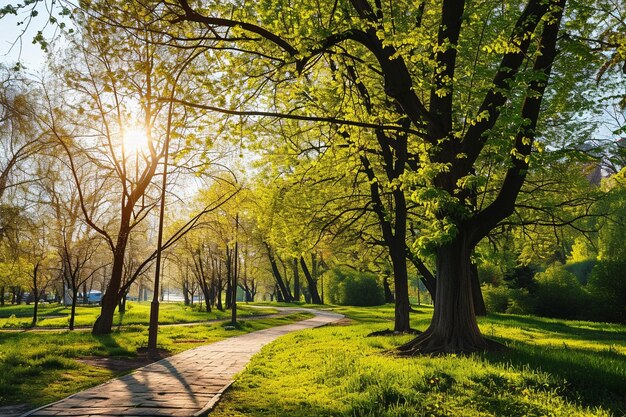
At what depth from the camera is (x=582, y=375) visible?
22.4 feet

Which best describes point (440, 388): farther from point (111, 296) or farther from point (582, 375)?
point (111, 296)

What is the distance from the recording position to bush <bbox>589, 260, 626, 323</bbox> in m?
23.7

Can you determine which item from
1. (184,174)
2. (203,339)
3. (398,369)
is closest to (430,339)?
(398,369)

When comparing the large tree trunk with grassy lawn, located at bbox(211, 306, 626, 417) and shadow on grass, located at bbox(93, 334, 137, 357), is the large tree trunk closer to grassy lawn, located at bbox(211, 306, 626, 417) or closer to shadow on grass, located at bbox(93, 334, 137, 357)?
grassy lawn, located at bbox(211, 306, 626, 417)

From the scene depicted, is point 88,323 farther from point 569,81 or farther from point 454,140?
point 569,81

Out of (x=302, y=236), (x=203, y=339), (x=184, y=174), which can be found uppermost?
(x=184, y=174)

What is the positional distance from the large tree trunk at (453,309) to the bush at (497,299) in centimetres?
2343

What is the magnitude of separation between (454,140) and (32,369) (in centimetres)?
1065

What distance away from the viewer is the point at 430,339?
10453mm

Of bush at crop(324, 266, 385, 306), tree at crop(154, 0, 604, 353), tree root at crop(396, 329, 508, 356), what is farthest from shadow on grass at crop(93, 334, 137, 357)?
bush at crop(324, 266, 385, 306)

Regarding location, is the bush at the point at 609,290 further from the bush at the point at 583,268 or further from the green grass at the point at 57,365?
the bush at the point at 583,268

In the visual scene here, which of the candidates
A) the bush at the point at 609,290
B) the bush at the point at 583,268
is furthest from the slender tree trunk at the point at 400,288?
the bush at the point at 583,268

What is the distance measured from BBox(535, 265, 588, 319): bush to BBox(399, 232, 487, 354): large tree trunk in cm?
2094

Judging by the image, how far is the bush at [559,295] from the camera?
91.5 feet
